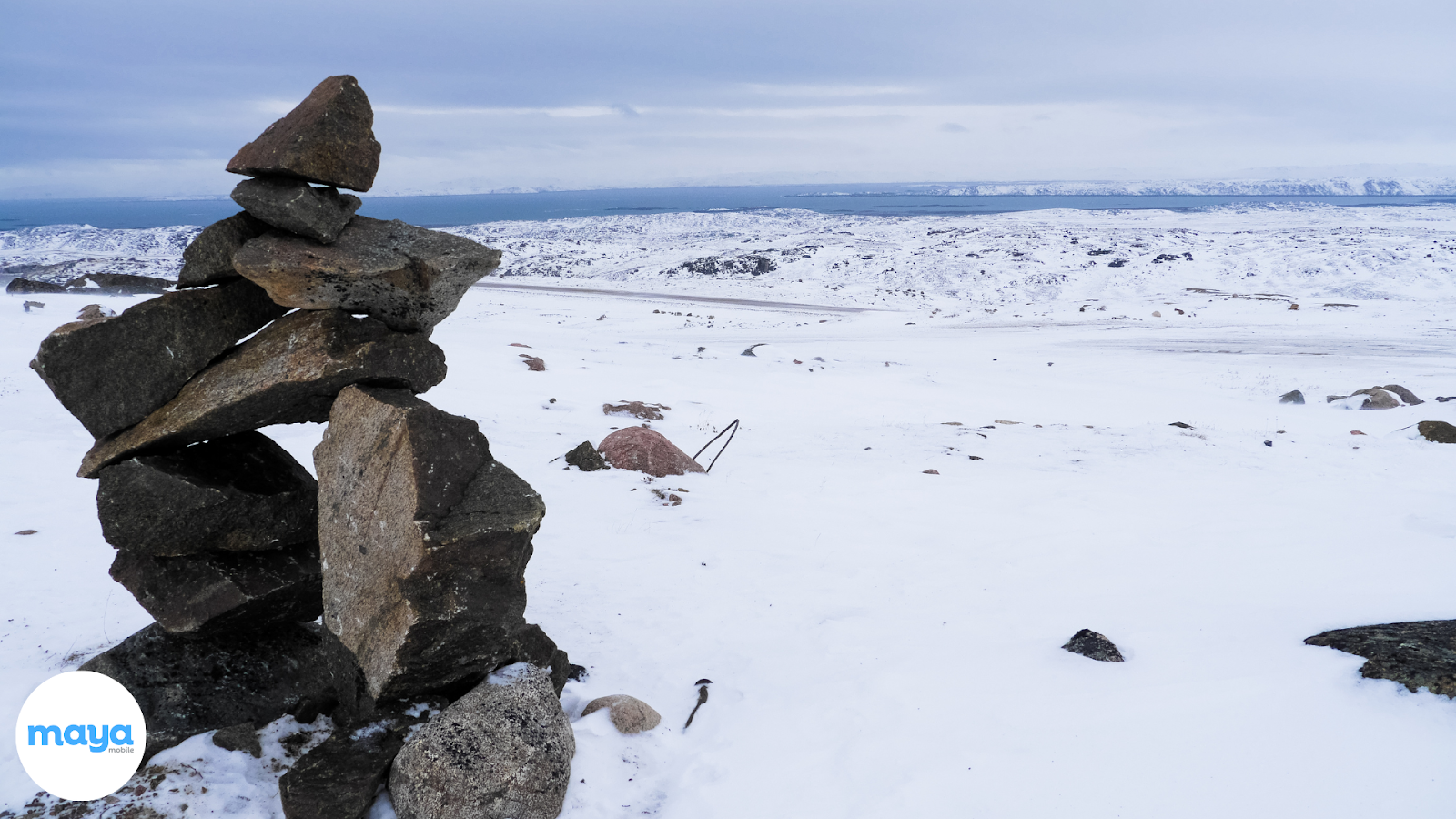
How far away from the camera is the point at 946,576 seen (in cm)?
895

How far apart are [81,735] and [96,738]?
9cm

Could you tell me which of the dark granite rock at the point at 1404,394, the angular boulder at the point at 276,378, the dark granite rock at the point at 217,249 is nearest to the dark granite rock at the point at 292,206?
the dark granite rock at the point at 217,249

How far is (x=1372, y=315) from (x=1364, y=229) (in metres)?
41.6

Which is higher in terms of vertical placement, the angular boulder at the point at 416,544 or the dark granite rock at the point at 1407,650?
the angular boulder at the point at 416,544

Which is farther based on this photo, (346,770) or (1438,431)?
(1438,431)

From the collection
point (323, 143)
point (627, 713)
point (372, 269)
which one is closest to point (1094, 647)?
point (627, 713)

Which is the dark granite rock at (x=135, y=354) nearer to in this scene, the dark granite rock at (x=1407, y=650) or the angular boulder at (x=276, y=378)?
the angular boulder at (x=276, y=378)

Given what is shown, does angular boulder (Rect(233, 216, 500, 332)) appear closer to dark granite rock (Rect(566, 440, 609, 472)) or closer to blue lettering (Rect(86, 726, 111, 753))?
blue lettering (Rect(86, 726, 111, 753))

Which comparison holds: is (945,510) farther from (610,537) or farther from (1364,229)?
(1364,229)

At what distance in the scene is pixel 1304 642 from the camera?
21.6ft

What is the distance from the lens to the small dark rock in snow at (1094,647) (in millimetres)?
6746

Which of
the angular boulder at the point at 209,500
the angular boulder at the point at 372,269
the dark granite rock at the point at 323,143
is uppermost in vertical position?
the dark granite rock at the point at 323,143

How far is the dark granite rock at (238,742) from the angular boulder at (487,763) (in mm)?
976

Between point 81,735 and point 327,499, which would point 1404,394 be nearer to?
point 327,499
